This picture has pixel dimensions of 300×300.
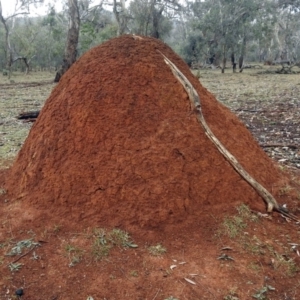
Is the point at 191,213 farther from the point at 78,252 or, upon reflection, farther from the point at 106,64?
the point at 106,64

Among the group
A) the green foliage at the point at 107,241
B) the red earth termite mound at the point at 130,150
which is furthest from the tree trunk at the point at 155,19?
the green foliage at the point at 107,241

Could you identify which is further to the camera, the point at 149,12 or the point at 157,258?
→ the point at 149,12

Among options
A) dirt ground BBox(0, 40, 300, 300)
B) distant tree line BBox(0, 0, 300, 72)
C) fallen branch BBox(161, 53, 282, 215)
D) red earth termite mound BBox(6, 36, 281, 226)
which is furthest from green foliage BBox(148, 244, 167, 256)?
distant tree line BBox(0, 0, 300, 72)

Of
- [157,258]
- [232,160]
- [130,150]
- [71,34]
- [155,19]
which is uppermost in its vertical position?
[155,19]

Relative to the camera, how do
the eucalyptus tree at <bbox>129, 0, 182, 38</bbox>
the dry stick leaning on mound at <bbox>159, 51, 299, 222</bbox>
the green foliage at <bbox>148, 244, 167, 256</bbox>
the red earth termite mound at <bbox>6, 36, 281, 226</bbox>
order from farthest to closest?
the eucalyptus tree at <bbox>129, 0, 182, 38</bbox>
the dry stick leaning on mound at <bbox>159, 51, 299, 222</bbox>
the red earth termite mound at <bbox>6, 36, 281, 226</bbox>
the green foliage at <bbox>148, 244, 167, 256</bbox>

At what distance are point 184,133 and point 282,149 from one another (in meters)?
3.02

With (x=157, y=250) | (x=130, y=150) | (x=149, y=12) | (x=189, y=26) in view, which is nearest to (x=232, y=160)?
(x=130, y=150)

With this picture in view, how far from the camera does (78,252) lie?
304cm

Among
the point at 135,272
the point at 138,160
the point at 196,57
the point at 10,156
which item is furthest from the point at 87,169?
the point at 196,57

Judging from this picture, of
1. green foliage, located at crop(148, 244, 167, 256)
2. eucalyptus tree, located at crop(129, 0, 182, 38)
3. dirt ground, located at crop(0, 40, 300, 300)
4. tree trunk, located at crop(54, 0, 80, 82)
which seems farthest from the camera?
eucalyptus tree, located at crop(129, 0, 182, 38)

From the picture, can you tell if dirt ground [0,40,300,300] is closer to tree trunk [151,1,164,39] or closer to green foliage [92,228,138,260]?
green foliage [92,228,138,260]

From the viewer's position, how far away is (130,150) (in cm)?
358

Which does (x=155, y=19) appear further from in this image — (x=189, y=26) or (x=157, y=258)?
(x=157, y=258)

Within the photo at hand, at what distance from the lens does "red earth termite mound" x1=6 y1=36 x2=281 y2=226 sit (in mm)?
3412
